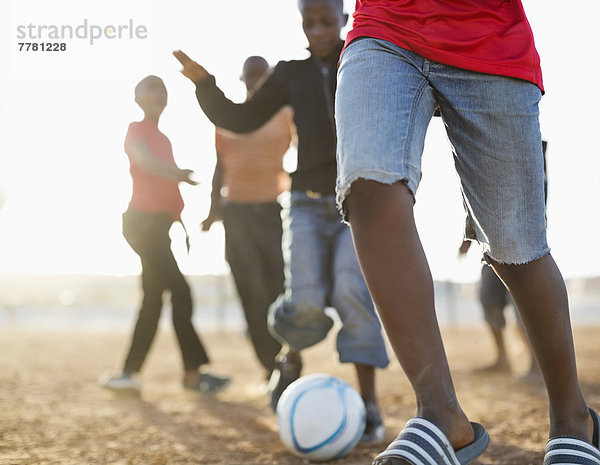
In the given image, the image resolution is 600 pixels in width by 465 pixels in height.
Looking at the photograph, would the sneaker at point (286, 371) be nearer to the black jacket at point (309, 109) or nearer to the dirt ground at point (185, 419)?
the dirt ground at point (185, 419)

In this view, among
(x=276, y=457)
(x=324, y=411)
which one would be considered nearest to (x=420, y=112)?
(x=324, y=411)

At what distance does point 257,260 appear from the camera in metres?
5.36

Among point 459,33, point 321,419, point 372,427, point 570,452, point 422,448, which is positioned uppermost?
point 459,33

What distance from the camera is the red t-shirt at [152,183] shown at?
5.27 m

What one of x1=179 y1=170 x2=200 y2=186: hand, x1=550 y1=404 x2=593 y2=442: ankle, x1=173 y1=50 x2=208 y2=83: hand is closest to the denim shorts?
x1=550 y1=404 x2=593 y2=442: ankle

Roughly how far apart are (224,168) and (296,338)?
2452mm

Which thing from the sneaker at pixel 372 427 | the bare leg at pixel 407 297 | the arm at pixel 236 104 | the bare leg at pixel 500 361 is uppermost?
the arm at pixel 236 104

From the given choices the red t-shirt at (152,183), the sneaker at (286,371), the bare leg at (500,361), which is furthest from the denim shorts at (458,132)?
the bare leg at (500,361)

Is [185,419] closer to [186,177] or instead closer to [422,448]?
[186,177]

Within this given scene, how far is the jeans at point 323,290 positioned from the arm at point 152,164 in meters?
1.46

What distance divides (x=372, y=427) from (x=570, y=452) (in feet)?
4.79

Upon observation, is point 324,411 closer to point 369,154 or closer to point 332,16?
point 369,154

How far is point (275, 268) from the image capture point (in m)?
5.36

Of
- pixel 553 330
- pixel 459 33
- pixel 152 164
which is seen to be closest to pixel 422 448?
pixel 553 330
